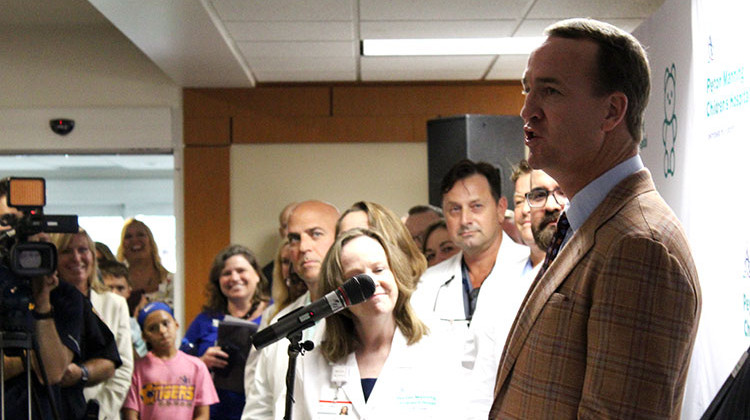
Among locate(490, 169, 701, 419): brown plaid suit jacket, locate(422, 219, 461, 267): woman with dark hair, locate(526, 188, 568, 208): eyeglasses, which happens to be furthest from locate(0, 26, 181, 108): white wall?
locate(490, 169, 701, 419): brown plaid suit jacket

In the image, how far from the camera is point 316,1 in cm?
423

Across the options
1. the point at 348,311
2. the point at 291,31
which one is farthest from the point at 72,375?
the point at 291,31

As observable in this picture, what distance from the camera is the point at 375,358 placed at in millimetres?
2299

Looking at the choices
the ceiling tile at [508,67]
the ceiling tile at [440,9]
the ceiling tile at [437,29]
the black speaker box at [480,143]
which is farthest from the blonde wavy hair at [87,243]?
the ceiling tile at [508,67]

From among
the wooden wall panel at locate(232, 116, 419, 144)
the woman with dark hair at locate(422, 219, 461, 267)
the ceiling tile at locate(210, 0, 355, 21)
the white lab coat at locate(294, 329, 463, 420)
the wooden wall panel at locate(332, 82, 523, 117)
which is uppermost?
the ceiling tile at locate(210, 0, 355, 21)

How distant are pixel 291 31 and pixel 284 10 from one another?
430mm

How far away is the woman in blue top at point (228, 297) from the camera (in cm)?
398

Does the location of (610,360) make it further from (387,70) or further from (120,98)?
(120,98)

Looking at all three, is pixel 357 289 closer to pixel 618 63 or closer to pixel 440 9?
pixel 618 63

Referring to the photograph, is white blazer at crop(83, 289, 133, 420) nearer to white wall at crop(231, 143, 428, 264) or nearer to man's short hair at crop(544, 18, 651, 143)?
white wall at crop(231, 143, 428, 264)

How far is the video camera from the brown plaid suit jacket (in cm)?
182

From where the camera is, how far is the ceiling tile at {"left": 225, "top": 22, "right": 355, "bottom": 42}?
465 cm

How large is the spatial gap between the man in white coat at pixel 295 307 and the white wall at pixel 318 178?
2984 millimetres

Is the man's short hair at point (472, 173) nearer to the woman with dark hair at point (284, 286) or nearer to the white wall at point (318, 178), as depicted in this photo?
the woman with dark hair at point (284, 286)
